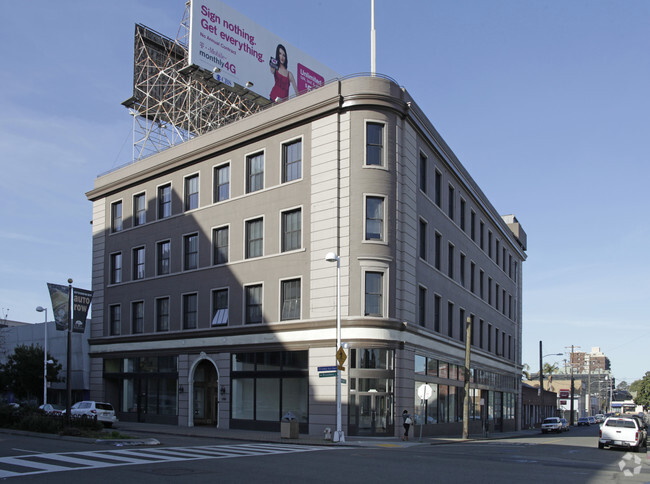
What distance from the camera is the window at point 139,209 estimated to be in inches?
1886

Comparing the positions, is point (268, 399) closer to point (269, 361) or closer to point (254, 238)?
point (269, 361)

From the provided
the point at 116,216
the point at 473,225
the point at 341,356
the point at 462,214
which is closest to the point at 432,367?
the point at 341,356

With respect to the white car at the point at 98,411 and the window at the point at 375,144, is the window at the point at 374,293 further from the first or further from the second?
the white car at the point at 98,411

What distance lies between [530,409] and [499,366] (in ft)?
77.7

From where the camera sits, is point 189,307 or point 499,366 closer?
point 189,307

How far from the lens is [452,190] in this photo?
4753cm

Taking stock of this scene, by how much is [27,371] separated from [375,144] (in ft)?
120

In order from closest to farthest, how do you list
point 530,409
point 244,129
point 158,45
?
point 244,129 → point 158,45 → point 530,409

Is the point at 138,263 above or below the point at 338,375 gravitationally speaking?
above

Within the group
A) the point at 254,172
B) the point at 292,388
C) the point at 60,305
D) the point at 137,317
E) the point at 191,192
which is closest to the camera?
the point at 60,305

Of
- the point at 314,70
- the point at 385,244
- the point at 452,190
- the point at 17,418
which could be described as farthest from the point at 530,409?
the point at 17,418

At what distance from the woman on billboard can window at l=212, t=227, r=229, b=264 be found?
1698 cm

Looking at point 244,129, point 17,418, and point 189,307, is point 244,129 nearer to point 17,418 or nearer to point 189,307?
point 189,307

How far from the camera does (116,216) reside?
165ft
